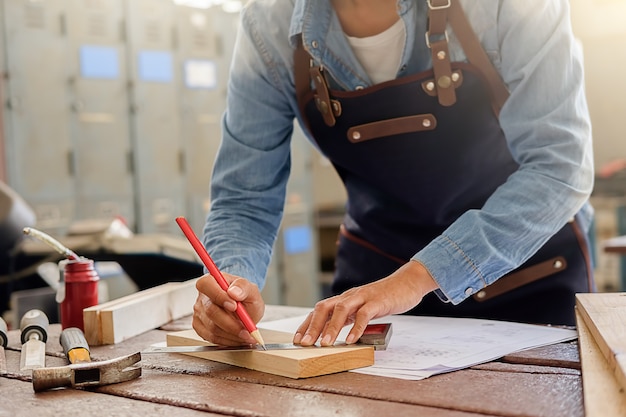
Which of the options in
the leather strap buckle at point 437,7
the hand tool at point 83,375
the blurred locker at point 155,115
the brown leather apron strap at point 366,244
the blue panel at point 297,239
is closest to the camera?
the hand tool at point 83,375

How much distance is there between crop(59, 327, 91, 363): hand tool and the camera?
3.84ft

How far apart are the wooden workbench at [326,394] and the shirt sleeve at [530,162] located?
0.55 ft

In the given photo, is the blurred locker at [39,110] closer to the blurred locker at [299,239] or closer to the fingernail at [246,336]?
the blurred locker at [299,239]

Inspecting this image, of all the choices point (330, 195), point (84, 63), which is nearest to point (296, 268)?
point (330, 195)

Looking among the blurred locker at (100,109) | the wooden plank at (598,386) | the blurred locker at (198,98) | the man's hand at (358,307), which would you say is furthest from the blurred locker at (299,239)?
the wooden plank at (598,386)

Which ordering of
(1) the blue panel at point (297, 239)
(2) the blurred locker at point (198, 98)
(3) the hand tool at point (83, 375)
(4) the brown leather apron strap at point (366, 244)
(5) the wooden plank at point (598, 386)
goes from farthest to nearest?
1. (1) the blue panel at point (297, 239)
2. (2) the blurred locker at point (198, 98)
3. (4) the brown leather apron strap at point (366, 244)
4. (3) the hand tool at point (83, 375)
5. (5) the wooden plank at point (598, 386)

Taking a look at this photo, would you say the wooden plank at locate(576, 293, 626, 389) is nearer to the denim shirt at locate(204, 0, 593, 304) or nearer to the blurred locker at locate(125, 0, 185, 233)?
the denim shirt at locate(204, 0, 593, 304)

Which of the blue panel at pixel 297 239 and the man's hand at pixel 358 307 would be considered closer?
the man's hand at pixel 358 307

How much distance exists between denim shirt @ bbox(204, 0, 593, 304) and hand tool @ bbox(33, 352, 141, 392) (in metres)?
0.39

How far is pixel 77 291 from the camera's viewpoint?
4.67ft

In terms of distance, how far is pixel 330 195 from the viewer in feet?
21.3

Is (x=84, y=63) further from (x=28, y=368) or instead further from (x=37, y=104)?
(x=28, y=368)

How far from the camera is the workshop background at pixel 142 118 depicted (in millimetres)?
4633

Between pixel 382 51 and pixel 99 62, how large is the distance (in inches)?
153
